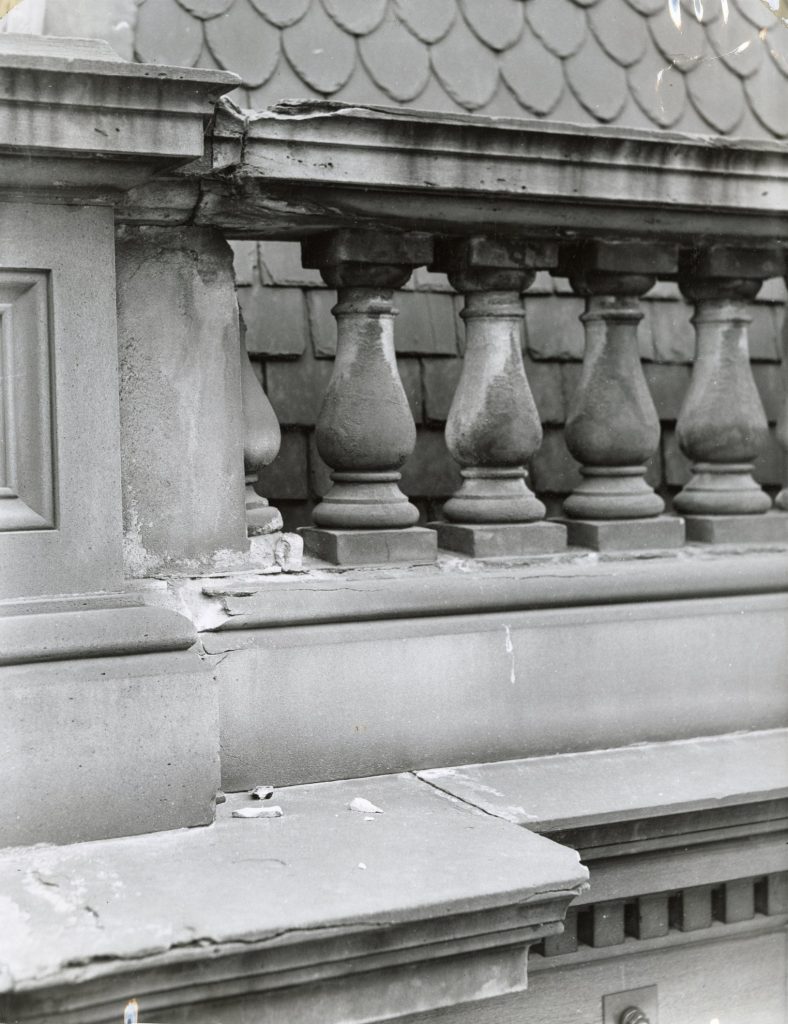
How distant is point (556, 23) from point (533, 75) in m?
0.13

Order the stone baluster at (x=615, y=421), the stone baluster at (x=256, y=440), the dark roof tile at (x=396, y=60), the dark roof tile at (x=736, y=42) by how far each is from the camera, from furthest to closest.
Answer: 1. the dark roof tile at (x=736, y=42)
2. the dark roof tile at (x=396, y=60)
3. the stone baluster at (x=615, y=421)
4. the stone baluster at (x=256, y=440)

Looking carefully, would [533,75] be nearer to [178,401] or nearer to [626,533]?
[626,533]

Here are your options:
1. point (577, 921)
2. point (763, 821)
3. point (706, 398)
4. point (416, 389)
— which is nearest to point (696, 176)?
point (706, 398)

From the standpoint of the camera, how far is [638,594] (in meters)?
2.34

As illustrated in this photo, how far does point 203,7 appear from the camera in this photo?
2.56 metres

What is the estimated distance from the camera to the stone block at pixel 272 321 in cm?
284

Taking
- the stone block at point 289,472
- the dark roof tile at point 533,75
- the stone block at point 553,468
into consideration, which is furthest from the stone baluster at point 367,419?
the stone block at point 553,468

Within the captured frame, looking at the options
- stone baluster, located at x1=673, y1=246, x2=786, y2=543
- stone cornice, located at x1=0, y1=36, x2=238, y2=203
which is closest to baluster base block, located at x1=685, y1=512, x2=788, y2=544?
stone baluster, located at x1=673, y1=246, x2=786, y2=543

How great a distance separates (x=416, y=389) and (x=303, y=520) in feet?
1.47

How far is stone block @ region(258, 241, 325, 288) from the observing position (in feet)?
9.41

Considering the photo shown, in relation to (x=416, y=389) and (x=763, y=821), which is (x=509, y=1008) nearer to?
(x=763, y=821)

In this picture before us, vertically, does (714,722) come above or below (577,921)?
above

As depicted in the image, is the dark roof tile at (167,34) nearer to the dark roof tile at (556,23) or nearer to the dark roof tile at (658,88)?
the dark roof tile at (556,23)

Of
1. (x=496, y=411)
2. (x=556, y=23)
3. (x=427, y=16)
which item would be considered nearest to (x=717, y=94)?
(x=556, y=23)
